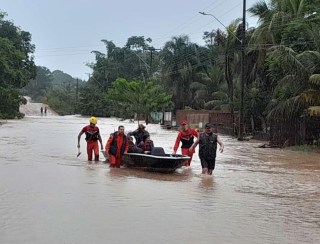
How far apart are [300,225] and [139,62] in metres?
95.0

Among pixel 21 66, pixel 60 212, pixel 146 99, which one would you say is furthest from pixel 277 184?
pixel 21 66

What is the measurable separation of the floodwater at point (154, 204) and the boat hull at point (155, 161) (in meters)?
0.29

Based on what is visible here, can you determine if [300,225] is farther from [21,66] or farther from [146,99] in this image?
[21,66]

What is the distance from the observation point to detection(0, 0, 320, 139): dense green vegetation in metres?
27.9

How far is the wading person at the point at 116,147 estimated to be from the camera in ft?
54.0

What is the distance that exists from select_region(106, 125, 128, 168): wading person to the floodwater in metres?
0.35

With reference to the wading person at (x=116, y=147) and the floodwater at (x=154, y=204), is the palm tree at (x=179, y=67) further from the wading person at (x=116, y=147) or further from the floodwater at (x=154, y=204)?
the wading person at (x=116, y=147)

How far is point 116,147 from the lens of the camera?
54.6 feet

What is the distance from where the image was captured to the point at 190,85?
68.2 m

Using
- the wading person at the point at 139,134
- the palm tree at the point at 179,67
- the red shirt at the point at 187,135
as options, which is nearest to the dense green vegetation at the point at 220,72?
the palm tree at the point at 179,67

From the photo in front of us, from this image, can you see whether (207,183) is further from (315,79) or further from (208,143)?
(315,79)

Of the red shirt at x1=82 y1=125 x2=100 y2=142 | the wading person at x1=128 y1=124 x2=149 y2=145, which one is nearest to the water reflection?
the wading person at x1=128 y1=124 x2=149 y2=145

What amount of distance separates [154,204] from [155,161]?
200 inches

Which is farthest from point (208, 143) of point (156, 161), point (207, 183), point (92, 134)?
point (92, 134)
